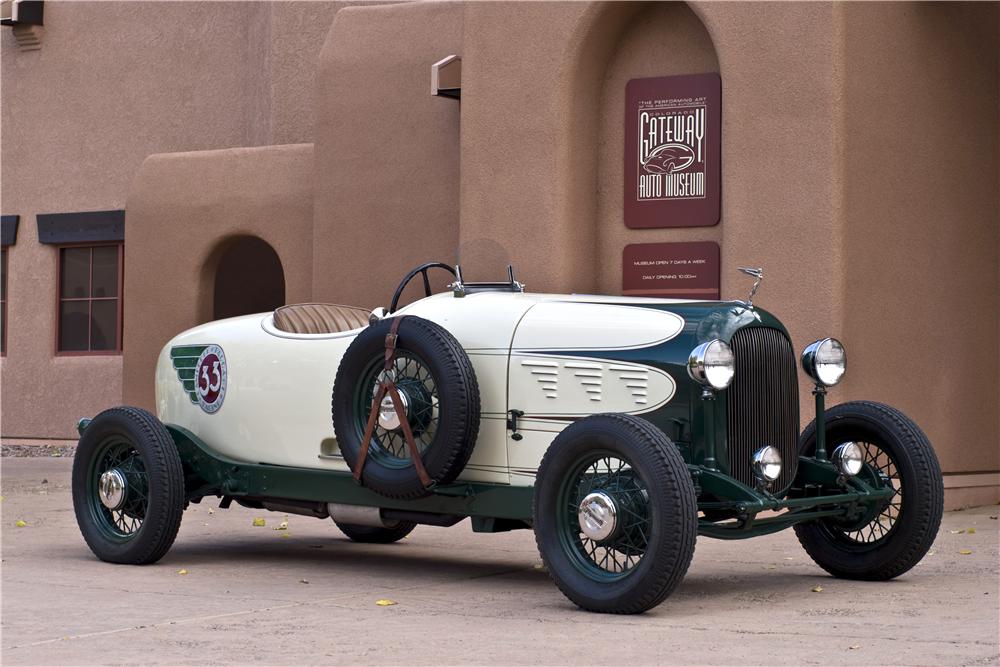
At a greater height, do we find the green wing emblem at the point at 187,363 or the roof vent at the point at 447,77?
the roof vent at the point at 447,77

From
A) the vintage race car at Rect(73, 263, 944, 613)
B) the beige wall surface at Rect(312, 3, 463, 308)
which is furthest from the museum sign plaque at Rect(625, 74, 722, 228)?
the vintage race car at Rect(73, 263, 944, 613)

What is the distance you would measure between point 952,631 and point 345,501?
2.96 metres


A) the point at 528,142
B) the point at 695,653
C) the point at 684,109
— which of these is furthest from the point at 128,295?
the point at 695,653

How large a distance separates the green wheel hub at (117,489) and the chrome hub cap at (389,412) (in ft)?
4.89

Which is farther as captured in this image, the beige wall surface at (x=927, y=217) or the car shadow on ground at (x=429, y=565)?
the beige wall surface at (x=927, y=217)

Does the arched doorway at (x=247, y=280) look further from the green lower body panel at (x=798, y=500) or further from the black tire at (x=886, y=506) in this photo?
the green lower body panel at (x=798, y=500)

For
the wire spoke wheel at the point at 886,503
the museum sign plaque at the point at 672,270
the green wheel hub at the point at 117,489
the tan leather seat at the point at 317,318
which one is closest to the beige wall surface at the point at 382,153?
the museum sign plaque at the point at 672,270

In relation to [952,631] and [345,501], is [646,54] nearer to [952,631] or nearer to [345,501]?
[345,501]

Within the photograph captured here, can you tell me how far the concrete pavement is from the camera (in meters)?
4.68

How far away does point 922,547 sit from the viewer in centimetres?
650

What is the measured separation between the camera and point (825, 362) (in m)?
6.47

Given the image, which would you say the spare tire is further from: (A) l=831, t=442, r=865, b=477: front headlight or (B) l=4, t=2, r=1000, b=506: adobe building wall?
(B) l=4, t=2, r=1000, b=506: adobe building wall

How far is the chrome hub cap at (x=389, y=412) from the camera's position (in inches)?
251

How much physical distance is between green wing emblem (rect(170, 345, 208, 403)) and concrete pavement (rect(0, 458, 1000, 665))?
906 mm
